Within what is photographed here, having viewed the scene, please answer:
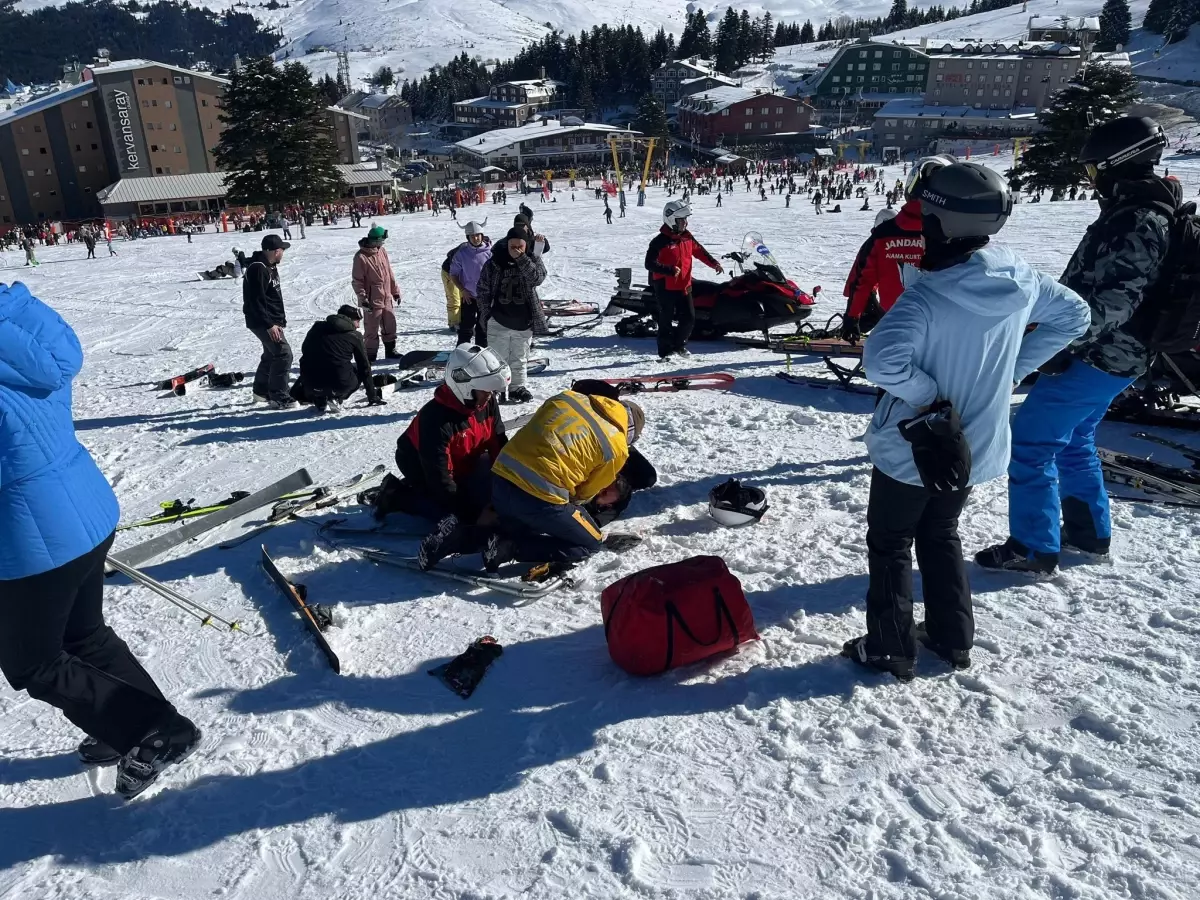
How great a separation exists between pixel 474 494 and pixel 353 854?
2187 mm

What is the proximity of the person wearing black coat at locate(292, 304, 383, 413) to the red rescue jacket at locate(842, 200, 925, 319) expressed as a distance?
13.8 ft

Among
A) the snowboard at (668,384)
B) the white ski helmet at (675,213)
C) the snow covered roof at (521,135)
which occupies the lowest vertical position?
the snowboard at (668,384)

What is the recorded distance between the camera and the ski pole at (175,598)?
326 centimetres

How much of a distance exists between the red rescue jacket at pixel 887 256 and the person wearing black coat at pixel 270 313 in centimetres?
488

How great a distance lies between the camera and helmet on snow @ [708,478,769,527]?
449 cm

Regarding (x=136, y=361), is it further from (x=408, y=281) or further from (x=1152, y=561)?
(x=1152, y=561)

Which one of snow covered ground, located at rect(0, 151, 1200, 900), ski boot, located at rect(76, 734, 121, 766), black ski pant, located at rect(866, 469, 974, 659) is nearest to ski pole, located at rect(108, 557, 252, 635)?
snow covered ground, located at rect(0, 151, 1200, 900)

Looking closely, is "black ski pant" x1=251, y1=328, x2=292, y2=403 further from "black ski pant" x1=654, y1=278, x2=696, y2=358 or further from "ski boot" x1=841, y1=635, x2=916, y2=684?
"ski boot" x1=841, y1=635, x2=916, y2=684

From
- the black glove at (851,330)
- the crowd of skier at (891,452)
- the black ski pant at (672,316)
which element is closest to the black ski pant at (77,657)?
the crowd of skier at (891,452)

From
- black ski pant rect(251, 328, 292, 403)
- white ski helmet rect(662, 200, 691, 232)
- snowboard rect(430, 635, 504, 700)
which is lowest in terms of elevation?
snowboard rect(430, 635, 504, 700)

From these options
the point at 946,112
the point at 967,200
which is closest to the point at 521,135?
the point at 946,112

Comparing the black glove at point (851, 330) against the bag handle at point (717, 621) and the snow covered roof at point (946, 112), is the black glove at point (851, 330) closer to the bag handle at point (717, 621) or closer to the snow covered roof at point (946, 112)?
the bag handle at point (717, 621)

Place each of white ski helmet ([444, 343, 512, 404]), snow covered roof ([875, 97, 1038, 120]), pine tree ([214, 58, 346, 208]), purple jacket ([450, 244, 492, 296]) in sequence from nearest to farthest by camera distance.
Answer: white ski helmet ([444, 343, 512, 404]) → purple jacket ([450, 244, 492, 296]) → pine tree ([214, 58, 346, 208]) → snow covered roof ([875, 97, 1038, 120])

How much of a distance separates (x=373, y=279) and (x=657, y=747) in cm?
685
